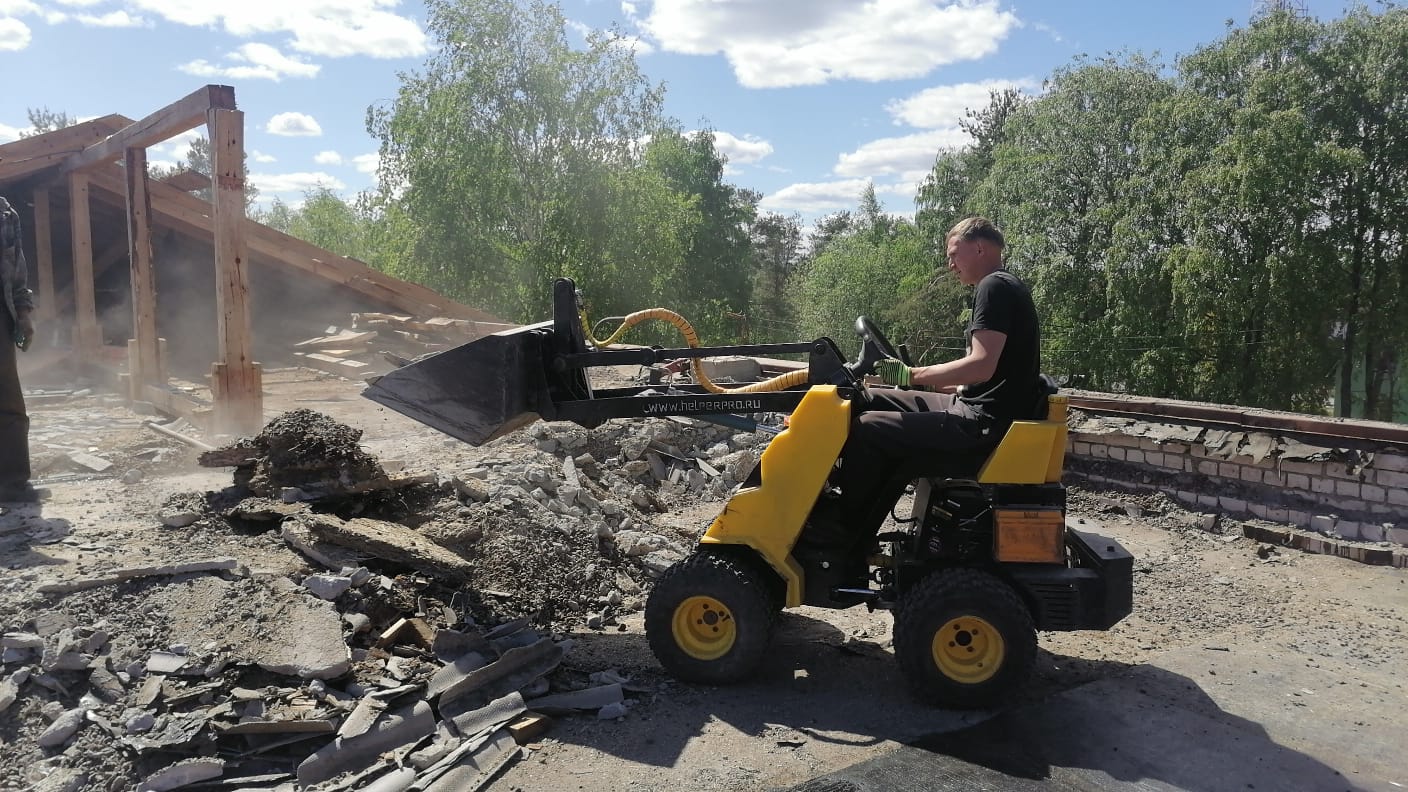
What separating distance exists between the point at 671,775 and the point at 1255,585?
435 centimetres

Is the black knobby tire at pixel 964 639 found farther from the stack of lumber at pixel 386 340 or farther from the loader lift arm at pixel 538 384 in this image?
the stack of lumber at pixel 386 340

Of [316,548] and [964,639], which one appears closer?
[964,639]

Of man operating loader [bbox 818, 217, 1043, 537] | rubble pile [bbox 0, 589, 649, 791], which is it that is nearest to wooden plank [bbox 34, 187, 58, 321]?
rubble pile [bbox 0, 589, 649, 791]

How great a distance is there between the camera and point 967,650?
161 inches

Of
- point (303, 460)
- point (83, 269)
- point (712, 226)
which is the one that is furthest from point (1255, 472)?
point (712, 226)

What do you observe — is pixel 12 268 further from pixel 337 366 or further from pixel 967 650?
pixel 337 366

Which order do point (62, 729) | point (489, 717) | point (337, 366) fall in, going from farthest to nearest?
point (337, 366) → point (489, 717) → point (62, 729)

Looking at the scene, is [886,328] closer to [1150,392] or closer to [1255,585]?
[1150,392]

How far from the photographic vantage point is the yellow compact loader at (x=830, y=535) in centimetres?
404

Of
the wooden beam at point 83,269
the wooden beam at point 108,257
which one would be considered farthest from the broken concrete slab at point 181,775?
the wooden beam at point 108,257

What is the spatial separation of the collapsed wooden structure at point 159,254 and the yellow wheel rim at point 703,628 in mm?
5575

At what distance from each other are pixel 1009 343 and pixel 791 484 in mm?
1136

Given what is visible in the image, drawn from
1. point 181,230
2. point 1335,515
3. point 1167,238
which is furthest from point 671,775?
point 1167,238

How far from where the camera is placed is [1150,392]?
25062mm
